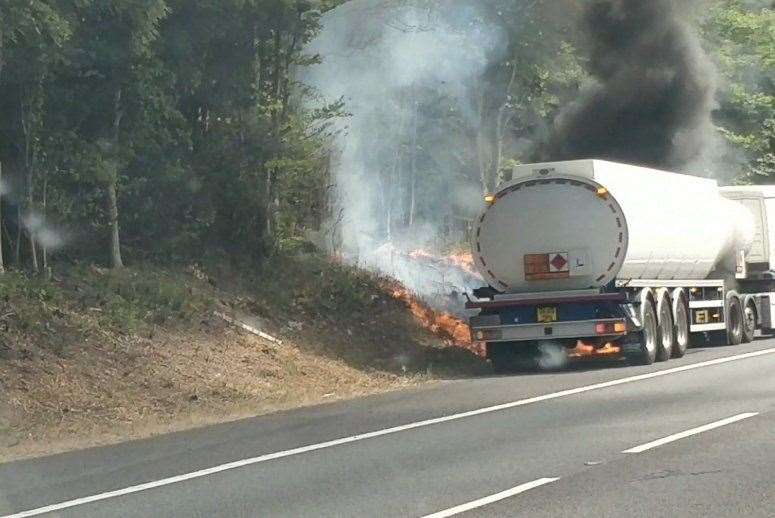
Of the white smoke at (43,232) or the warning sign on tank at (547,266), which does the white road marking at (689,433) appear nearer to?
the warning sign on tank at (547,266)

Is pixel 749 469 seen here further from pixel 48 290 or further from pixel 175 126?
pixel 175 126

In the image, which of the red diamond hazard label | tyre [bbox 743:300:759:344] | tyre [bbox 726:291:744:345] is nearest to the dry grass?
the red diamond hazard label

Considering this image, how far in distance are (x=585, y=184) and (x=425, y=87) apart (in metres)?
11.8

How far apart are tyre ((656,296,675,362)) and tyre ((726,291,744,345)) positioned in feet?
12.8

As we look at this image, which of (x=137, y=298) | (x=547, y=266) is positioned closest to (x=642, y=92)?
(x=547, y=266)

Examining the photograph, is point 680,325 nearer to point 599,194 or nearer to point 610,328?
point 610,328

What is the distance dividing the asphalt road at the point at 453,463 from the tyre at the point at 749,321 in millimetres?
11297

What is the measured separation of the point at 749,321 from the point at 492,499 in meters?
21.3

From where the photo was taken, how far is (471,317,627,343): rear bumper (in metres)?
23.4

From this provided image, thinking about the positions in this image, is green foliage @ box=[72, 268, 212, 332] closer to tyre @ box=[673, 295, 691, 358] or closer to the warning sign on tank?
the warning sign on tank

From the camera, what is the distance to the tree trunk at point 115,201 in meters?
23.0

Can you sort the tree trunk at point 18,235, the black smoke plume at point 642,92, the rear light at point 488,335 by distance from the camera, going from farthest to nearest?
the black smoke plume at point 642,92 < the rear light at point 488,335 < the tree trunk at point 18,235

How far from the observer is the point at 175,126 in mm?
25125

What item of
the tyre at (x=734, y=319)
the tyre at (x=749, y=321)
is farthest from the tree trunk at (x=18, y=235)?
the tyre at (x=749, y=321)
